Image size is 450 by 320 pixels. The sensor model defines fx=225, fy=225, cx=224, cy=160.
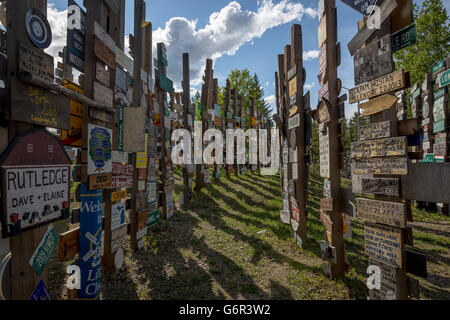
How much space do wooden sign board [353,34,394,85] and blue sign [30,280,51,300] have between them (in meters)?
4.31

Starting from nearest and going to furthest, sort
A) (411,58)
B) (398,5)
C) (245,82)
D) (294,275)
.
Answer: (398,5) < (294,275) < (411,58) < (245,82)

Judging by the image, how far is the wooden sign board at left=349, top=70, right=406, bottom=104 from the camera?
8.53 ft

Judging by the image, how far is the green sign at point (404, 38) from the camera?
263cm

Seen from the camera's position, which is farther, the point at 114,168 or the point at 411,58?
the point at 411,58

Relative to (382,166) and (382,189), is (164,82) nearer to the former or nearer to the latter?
(382,166)

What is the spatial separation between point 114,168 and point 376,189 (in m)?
3.74

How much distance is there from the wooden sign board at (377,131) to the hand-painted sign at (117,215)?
3.94 meters

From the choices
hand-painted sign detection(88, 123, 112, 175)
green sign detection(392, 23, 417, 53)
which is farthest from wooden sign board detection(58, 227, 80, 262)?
green sign detection(392, 23, 417, 53)

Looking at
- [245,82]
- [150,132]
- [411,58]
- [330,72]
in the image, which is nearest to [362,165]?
[330,72]

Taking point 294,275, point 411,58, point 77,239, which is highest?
point 411,58

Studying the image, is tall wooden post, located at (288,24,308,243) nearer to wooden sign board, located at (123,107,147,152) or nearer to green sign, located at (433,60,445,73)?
wooden sign board, located at (123,107,147,152)

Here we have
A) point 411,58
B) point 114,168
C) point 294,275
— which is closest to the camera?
point 114,168

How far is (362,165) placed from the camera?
3.00 metres
